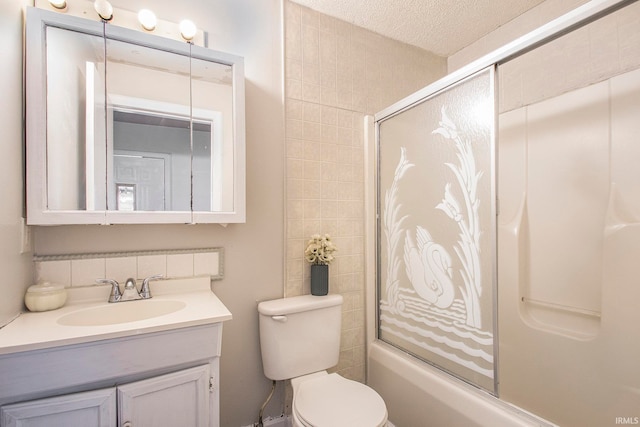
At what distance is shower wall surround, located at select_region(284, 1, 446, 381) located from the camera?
1.71 metres

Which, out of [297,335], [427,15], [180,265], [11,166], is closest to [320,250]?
[297,335]

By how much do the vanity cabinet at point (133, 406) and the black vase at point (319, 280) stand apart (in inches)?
26.6

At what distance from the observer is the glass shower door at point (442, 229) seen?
1.23 meters

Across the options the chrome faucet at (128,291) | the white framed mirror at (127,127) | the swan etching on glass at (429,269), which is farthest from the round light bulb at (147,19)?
the swan etching on glass at (429,269)

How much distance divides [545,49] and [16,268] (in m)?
2.66

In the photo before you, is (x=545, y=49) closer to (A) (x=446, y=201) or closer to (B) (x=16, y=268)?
(A) (x=446, y=201)

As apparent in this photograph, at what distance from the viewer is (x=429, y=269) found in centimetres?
151

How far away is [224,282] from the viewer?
1537mm

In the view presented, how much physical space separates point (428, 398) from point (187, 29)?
2.05 meters

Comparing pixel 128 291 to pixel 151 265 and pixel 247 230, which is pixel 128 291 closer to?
pixel 151 265

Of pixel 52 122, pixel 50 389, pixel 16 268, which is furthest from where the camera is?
pixel 52 122

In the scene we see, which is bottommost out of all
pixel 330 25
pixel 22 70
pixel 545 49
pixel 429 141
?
pixel 429 141

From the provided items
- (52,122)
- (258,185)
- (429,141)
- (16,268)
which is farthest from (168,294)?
(429,141)

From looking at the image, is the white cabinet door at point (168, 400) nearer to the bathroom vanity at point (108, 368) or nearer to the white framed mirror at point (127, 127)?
the bathroom vanity at point (108, 368)
